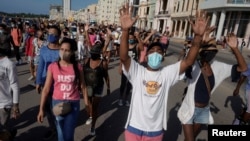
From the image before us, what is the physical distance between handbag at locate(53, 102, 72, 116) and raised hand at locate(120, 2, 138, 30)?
1356 millimetres

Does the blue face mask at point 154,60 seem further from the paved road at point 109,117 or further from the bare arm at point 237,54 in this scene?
the paved road at point 109,117

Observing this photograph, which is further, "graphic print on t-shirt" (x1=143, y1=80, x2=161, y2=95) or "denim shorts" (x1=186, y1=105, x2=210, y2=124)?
"denim shorts" (x1=186, y1=105, x2=210, y2=124)

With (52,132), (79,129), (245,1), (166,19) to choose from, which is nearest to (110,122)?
(79,129)

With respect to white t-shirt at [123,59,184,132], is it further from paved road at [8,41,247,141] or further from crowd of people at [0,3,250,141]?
paved road at [8,41,247,141]

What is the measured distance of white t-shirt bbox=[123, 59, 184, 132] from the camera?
2.64 m

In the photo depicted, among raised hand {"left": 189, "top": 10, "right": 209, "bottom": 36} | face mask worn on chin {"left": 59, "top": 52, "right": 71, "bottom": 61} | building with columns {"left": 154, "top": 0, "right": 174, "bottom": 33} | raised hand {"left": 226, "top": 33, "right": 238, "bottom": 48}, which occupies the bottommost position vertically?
face mask worn on chin {"left": 59, "top": 52, "right": 71, "bottom": 61}

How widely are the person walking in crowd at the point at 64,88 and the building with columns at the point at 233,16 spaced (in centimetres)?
3095

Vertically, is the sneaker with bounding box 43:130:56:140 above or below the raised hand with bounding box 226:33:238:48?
below

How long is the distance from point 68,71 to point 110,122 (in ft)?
7.76

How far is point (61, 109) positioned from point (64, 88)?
288 mm

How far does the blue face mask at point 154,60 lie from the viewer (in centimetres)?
268

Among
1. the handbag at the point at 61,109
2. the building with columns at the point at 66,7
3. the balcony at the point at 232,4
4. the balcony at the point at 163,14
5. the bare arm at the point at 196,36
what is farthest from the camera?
the building with columns at the point at 66,7

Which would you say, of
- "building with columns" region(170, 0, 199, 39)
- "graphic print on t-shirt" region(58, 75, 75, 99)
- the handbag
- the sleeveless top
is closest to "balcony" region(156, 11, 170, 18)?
A: "building with columns" region(170, 0, 199, 39)

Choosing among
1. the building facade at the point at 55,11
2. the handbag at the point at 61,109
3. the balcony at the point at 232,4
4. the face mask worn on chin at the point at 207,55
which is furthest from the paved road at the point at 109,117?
the building facade at the point at 55,11
